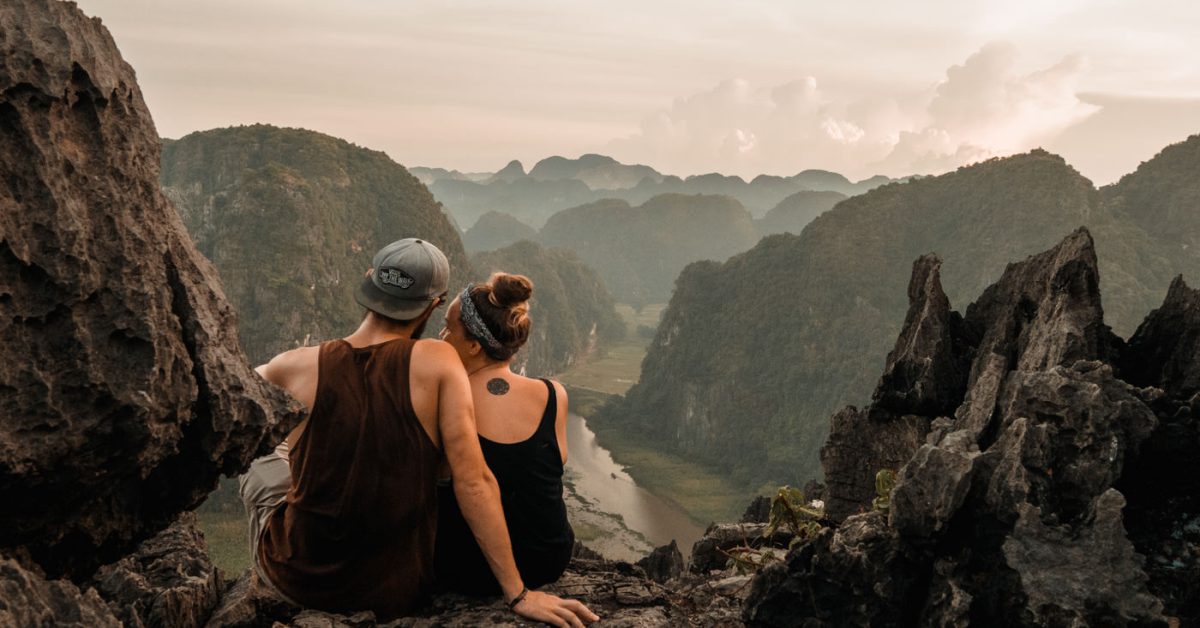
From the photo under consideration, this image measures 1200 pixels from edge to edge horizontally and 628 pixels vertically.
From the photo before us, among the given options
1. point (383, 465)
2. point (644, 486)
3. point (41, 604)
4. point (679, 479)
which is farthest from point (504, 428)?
point (679, 479)

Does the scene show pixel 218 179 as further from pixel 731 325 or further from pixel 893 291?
pixel 893 291

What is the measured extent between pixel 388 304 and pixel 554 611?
6.73 ft

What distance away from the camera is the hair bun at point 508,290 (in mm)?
4648

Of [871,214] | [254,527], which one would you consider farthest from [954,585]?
[871,214]

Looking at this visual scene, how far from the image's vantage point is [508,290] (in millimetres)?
4648

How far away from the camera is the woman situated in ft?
15.2

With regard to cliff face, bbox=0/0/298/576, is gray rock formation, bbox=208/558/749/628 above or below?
below

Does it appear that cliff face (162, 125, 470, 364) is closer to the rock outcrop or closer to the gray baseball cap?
the gray baseball cap

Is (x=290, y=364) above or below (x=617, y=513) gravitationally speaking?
above

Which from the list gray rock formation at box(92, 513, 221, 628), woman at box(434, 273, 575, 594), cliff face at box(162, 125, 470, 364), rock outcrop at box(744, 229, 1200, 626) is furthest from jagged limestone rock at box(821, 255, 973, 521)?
cliff face at box(162, 125, 470, 364)

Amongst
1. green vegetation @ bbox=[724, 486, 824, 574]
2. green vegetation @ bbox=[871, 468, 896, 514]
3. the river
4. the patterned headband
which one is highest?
the patterned headband

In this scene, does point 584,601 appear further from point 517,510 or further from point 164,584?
point 164,584

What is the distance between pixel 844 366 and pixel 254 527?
13744 centimetres

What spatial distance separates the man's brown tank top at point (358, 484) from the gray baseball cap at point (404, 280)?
0.27 meters
